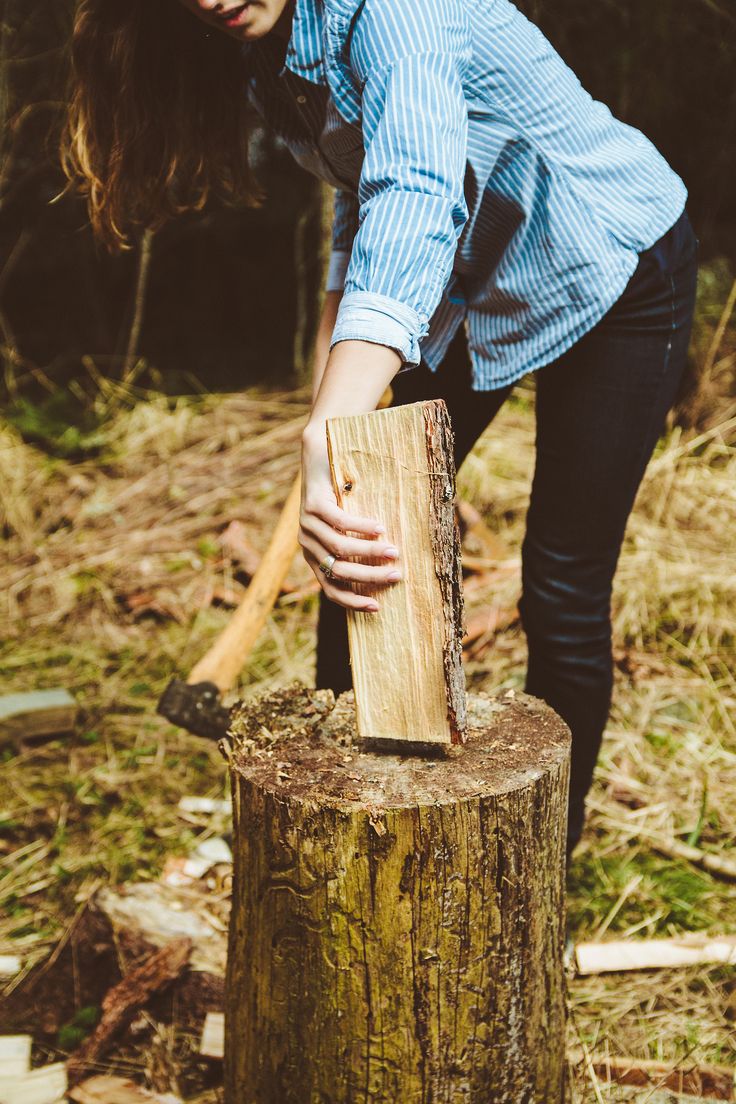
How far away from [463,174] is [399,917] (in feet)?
3.23

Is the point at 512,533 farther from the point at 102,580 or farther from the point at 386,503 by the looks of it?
the point at 386,503

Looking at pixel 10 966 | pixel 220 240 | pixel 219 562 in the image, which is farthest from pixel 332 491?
pixel 220 240

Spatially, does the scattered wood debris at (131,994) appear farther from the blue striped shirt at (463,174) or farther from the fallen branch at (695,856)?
the blue striped shirt at (463,174)

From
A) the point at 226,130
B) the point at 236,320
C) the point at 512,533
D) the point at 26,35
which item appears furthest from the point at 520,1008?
the point at 236,320

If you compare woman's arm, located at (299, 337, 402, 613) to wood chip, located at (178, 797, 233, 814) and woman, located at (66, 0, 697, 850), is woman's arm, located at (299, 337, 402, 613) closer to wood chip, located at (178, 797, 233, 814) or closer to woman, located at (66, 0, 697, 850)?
woman, located at (66, 0, 697, 850)

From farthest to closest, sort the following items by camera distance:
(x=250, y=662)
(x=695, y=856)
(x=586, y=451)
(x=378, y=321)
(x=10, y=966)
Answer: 1. (x=250, y=662)
2. (x=695, y=856)
3. (x=10, y=966)
4. (x=586, y=451)
5. (x=378, y=321)

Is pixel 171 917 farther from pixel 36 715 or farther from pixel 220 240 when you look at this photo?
pixel 220 240

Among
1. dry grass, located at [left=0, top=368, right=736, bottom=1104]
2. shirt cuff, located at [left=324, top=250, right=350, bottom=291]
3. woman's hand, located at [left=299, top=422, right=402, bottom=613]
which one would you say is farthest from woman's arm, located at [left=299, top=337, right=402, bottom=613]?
dry grass, located at [left=0, top=368, right=736, bottom=1104]

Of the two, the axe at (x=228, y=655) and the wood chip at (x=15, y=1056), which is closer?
the wood chip at (x=15, y=1056)

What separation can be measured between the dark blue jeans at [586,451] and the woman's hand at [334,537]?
54 centimetres

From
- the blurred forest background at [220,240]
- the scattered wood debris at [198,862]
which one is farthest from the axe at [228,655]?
the blurred forest background at [220,240]

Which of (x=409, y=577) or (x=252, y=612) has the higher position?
(x=409, y=577)

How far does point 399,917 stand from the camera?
1194mm

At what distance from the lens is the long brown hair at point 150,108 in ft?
5.03
